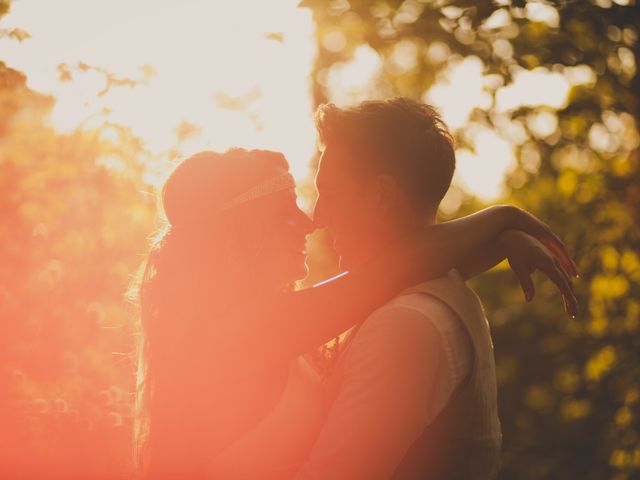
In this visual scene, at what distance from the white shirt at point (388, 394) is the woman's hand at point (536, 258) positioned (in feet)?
1.72

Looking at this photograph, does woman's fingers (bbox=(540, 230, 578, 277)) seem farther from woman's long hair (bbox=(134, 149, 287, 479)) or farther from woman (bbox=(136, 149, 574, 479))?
woman's long hair (bbox=(134, 149, 287, 479))

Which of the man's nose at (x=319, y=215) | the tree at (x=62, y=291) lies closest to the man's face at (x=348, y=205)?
the man's nose at (x=319, y=215)

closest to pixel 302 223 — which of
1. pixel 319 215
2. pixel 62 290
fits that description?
pixel 319 215

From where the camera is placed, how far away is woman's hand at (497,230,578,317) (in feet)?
10.2

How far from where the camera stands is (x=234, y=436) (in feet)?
10.7

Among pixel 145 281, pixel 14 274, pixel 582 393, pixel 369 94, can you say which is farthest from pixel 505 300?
pixel 145 281

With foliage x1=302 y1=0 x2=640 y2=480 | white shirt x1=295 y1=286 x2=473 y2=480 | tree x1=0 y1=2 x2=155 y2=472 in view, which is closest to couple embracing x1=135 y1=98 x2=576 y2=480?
white shirt x1=295 y1=286 x2=473 y2=480

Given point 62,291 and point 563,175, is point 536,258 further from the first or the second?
point 563,175

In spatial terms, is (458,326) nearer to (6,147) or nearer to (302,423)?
(302,423)

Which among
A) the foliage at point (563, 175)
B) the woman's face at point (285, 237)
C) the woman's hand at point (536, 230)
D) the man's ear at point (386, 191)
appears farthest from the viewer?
the foliage at point (563, 175)

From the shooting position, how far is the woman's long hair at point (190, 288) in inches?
132

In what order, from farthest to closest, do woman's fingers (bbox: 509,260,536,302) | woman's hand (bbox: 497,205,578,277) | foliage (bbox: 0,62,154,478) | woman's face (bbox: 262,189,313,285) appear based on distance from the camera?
foliage (bbox: 0,62,154,478), woman's face (bbox: 262,189,313,285), woman's hand (bbox: 497,205,578,277), woman's fingers (bbox: 509,260,536,302)

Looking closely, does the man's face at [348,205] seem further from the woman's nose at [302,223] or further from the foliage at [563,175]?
the foliage at [563,175]

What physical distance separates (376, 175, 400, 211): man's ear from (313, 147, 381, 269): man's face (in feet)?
0.07
